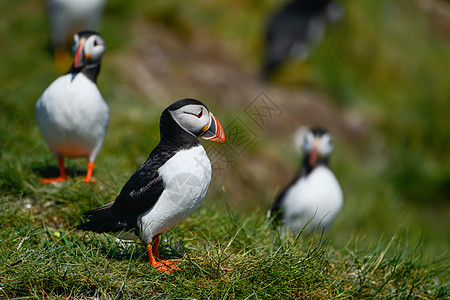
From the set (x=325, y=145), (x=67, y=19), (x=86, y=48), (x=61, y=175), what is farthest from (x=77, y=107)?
(x=67, y=19)

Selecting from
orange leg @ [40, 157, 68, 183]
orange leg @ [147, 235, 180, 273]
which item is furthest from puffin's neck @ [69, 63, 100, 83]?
orange leg @ [147, 235, 180, 273]

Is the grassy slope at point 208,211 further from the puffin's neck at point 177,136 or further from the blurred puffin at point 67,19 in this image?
the puffin's neck at point 177,136

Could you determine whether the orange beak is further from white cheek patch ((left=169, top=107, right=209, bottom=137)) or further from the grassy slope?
the grassy slope

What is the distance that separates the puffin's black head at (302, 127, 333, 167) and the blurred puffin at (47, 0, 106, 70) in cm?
386

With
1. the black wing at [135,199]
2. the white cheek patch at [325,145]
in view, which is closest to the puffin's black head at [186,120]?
the black wing at [135,199]

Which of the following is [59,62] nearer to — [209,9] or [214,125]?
[209,9]

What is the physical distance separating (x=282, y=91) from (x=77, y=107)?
21.8 feet

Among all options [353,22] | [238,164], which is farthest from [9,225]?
[353,22]

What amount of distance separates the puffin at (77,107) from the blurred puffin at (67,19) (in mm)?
3525

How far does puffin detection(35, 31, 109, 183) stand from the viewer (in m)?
3.62

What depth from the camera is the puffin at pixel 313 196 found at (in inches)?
172

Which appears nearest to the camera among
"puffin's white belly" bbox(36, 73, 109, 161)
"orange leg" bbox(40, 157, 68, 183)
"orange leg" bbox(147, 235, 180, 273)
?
"orange leg" bbox(147, 235, 180, 273)

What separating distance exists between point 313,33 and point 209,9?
2.22 m

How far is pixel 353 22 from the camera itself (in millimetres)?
10641
